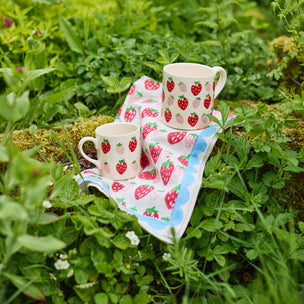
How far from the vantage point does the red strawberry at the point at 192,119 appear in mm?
1833

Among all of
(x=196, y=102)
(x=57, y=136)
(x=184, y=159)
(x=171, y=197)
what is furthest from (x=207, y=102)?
(x=57, y=136)

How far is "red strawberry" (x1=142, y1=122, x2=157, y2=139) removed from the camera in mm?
1919

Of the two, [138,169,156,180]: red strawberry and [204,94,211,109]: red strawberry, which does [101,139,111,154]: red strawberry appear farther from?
[204,94,211,109]: red strawberry

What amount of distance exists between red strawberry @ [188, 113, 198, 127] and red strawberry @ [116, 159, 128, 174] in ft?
1.33

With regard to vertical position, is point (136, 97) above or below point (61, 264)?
above

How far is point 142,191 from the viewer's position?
1.72 m

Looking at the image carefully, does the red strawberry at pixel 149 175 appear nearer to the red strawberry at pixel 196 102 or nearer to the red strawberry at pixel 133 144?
A: the red strawberry at pixel 133 144

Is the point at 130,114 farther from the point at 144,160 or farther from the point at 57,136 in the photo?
the point at 57,136

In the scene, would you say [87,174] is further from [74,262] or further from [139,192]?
[74,262]

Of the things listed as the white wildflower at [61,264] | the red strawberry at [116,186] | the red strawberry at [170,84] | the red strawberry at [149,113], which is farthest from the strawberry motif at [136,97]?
the white wildflower at [61,264]

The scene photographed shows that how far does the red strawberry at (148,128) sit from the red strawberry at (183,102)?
0.20m

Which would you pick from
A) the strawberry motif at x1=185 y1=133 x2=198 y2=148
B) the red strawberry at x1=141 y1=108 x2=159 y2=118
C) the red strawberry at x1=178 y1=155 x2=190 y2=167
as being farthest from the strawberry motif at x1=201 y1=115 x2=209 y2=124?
the red strawberry at x1=141 y1=108 x2=159 y2=118

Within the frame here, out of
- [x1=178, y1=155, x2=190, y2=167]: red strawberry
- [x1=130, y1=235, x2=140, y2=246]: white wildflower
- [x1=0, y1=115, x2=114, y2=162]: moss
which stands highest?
[x1=178, y1=155, x2=190, y2=167]: red strawberry

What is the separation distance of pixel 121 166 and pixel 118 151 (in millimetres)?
88
